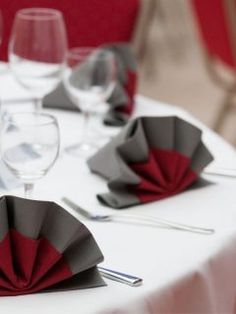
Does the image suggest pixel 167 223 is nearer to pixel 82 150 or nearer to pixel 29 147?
pixel 29 147

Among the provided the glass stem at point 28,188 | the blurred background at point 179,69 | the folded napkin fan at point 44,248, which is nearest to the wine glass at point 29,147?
the glass stem at point 28,188

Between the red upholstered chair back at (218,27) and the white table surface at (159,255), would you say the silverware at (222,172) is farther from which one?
the red upholstered chair back at (218,27)

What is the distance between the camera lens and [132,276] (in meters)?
0.87

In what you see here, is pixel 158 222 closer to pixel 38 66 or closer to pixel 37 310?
pixel 37 310

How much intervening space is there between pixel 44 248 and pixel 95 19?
1.57 m

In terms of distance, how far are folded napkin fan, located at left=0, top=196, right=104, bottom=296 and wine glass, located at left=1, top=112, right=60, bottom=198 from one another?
4.9 inches

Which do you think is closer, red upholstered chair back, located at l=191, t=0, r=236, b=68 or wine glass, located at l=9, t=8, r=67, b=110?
wine glass, located at l=9, t=8, r=67, b=110

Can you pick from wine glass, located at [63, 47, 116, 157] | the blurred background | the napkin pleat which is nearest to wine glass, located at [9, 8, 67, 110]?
wine glass, located at [63, 47, 116, 157]

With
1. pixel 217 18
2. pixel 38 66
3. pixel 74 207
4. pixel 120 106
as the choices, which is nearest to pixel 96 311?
pixel 74 207

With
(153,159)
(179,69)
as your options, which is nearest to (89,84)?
(153,159)

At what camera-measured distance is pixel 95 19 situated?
234cm

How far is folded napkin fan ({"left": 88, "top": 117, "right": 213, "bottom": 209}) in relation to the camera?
113cm

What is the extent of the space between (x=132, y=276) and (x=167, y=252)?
9cm

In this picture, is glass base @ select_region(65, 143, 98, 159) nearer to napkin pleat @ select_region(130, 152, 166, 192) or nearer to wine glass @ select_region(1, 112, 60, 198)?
napkin pleat @ select_region(130, 152, 166, 192)
